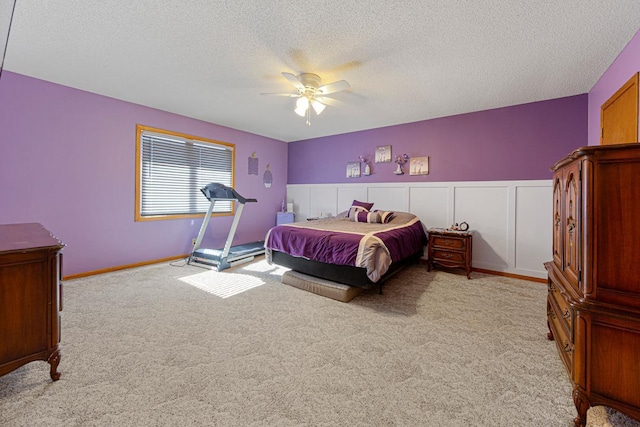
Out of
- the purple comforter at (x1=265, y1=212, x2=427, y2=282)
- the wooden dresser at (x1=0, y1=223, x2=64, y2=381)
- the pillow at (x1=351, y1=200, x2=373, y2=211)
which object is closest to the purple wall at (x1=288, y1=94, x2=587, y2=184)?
the pillow at (x1=351, y1=200, x2=373, y2=211)

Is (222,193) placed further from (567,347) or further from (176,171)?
(567,347)

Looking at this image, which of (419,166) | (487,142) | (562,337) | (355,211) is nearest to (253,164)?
(355,211)

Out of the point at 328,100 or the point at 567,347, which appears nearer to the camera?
the point at 567,347

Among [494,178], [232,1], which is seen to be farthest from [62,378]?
[494,178]

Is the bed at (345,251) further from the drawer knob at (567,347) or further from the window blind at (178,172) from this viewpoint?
the window blind at (178,172)

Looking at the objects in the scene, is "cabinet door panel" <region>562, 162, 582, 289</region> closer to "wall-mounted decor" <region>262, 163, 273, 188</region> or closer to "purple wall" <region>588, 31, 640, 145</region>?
"purple wall" <region>588, 31, 640, 145</region>

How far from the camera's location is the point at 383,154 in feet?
16.6

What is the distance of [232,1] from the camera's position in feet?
6.17

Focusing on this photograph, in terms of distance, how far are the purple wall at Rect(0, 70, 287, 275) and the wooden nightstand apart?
4184 mm

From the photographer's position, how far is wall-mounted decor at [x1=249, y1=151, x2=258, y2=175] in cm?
570

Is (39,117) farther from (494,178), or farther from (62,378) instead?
(494,178)

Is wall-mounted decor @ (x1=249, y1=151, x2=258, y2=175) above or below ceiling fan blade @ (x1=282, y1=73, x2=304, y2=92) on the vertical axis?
below

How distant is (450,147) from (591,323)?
3.60m

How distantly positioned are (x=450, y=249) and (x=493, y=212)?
944 mm
